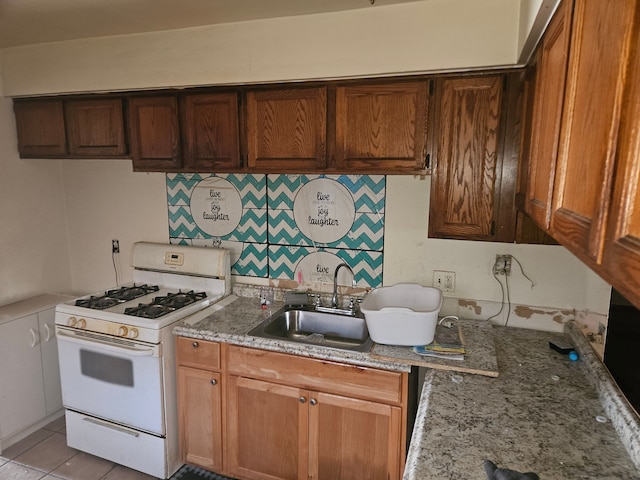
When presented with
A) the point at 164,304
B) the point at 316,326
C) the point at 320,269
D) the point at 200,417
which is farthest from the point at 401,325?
the point at 164,304

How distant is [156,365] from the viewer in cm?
227

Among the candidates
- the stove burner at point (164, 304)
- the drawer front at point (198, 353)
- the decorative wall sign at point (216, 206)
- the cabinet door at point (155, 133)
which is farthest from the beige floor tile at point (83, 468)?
the cabinet door at point (155, 133)

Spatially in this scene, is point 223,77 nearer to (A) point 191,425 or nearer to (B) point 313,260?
(B) point 313,260

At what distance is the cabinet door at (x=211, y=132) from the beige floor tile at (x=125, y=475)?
1.80 meters

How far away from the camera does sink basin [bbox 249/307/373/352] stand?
2.40 m

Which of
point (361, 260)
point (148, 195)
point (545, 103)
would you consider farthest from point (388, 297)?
point (148, 195)

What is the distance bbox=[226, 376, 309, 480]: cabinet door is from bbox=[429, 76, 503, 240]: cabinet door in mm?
1155

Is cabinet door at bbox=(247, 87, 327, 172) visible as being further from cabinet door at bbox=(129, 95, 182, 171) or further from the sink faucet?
the sink faucet

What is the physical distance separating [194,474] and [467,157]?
229 centimetres

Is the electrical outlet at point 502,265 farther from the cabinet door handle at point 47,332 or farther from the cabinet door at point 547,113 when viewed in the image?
the cabinet door handle at point 47,332

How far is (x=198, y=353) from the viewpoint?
7.47 feet

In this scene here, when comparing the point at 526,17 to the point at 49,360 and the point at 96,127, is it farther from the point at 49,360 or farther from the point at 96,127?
the point at 49,360

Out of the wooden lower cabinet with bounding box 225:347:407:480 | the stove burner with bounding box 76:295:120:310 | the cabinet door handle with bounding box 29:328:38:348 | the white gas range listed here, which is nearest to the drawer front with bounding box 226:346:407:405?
the wooden lower cabinet with bounding box 225:347:407:480

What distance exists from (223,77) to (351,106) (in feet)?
2.38
